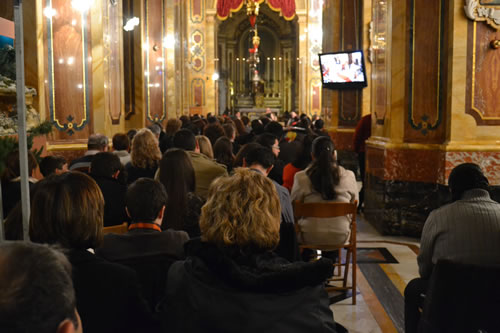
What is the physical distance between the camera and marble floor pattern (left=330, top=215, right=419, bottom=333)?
13.8 ft

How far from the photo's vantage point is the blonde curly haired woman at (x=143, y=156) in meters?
5.03

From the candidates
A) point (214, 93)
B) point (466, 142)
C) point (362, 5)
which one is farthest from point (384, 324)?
point (214, 93)

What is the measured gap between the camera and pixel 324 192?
4.73 meters

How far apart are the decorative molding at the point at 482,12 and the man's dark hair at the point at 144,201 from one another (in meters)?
4.67

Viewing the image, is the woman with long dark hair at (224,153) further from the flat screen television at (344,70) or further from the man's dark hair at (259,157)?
the flat screen television at (344,70)

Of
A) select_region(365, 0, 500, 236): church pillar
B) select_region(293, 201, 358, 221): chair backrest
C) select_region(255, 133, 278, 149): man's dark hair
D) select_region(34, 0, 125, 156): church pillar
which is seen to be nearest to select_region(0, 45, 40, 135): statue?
select_region(293, 201, 358, 221): chair backrest

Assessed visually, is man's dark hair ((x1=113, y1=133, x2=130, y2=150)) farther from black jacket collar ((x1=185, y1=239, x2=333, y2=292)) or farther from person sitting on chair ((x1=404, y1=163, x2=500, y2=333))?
black jacket collar ((x1=185, y1=239, x2=333, y2=292))

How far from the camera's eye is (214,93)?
23.9 meters

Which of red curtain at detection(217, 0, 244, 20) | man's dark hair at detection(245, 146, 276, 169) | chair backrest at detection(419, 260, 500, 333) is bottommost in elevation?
chair backrest at detection(419, 260, 500, 333)

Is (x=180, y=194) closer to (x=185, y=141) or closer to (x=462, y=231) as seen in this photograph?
(x=185, y=141)

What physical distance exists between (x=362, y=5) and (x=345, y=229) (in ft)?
26.7

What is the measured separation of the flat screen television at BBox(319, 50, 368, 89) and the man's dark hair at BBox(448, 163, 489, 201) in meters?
7.34

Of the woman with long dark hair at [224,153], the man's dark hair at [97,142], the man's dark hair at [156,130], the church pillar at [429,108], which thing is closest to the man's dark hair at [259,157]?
the woman with long dark hair at [224,153]

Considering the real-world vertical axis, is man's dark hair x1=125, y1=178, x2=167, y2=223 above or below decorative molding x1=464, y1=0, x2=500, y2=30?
below
